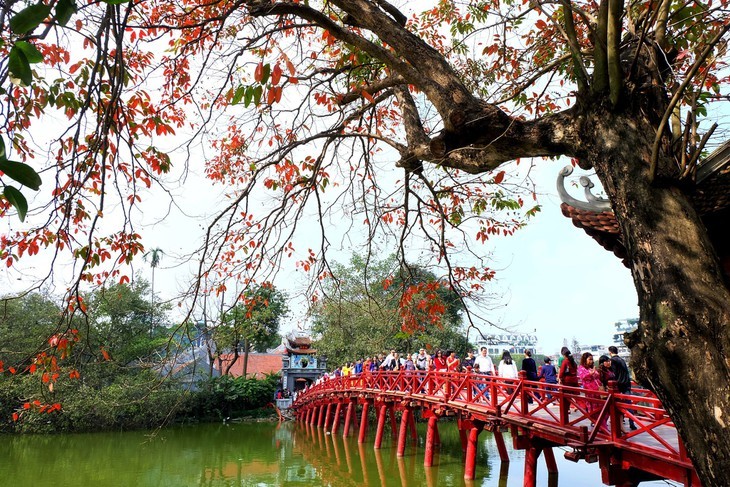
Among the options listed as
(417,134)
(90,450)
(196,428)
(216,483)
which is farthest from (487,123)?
(196,428)

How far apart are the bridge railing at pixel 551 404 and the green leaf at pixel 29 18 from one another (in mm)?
6027

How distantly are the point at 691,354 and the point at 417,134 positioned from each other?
8.22 feet

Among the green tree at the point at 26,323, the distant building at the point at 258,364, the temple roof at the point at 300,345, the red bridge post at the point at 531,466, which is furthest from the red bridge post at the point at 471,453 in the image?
the distant building at the point at 258,364

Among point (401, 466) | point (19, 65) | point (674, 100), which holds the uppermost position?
point (674, 100)

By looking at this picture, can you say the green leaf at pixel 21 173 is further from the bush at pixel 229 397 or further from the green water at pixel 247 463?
the bush at pixel 229 397

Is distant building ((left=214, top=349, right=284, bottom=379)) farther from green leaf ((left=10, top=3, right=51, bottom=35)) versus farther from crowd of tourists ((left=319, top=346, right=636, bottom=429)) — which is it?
green leaf ((left=10, top=3, right=51, bottom=35))

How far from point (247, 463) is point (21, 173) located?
16.4 m

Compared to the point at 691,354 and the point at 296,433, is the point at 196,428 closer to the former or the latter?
the point at 296,433

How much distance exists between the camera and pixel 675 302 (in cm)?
212

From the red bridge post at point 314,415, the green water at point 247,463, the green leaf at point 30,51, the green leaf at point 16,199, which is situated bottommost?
the green water at point 247,463

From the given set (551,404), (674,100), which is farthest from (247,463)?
(674,100)

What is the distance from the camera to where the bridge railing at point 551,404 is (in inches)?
242

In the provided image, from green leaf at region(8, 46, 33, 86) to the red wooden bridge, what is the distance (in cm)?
625

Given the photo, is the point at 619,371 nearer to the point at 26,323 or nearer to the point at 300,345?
the point at 26,323
